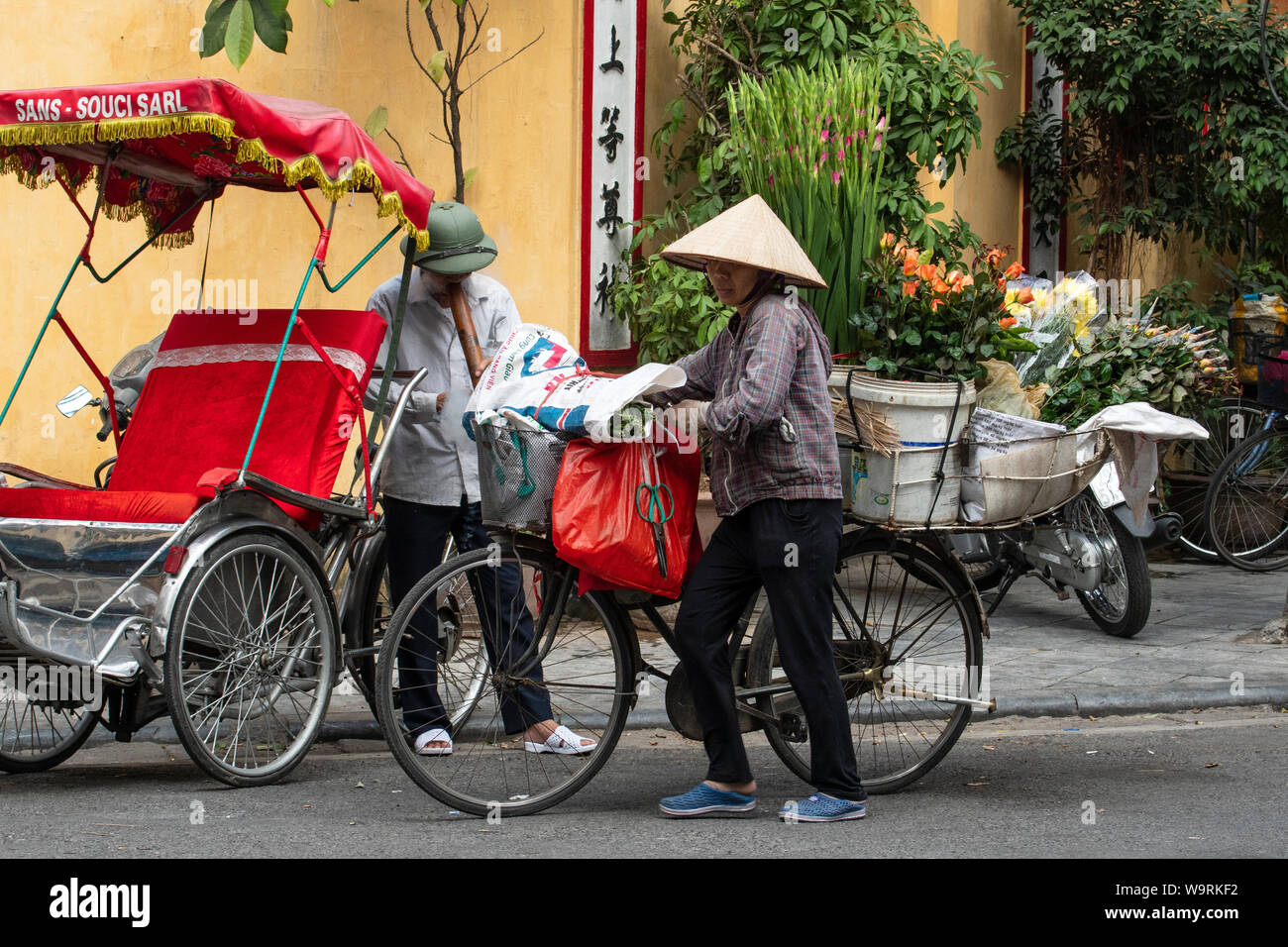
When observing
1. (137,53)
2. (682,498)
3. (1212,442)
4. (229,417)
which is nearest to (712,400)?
(682,498)

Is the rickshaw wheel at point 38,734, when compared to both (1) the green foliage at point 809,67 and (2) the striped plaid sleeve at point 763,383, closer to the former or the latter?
(2) the striped plaid sleeve at point 763,383

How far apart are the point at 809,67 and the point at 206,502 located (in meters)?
4.89

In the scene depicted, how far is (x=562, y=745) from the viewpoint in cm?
514

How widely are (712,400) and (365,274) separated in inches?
164

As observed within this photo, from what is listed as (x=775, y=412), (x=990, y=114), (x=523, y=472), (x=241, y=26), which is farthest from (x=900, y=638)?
(x=990, y=114)

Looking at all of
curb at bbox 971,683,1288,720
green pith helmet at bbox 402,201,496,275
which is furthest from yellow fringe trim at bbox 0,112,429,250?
curb at bbox 971,683,1288,720

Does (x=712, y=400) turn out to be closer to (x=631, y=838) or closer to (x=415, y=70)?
(x=631, y=838)

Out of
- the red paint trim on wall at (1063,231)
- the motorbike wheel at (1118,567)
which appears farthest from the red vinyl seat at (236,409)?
the red paint trim on wall at (1063,231)

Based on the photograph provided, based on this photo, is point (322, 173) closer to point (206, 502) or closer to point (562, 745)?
point (206, 502)

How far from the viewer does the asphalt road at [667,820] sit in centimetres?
427

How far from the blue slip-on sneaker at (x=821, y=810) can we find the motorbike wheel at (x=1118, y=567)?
136 inches

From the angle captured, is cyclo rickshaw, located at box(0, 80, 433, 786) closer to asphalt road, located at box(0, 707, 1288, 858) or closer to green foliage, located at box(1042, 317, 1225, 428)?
asphalt road, located at box(0, 707, 1288, 858)

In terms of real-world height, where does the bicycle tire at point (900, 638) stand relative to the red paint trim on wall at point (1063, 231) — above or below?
below

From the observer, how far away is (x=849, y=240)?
5285mm
